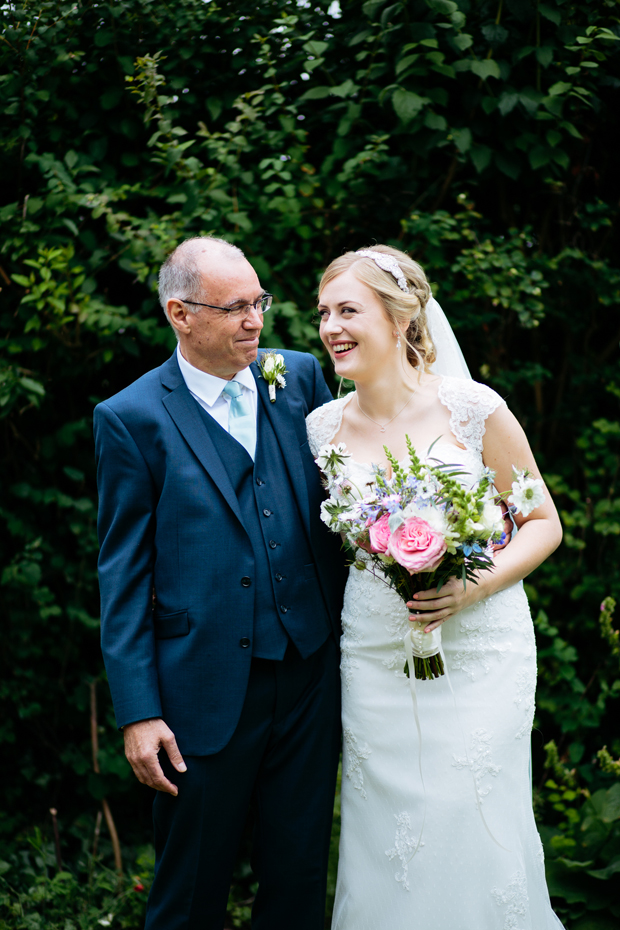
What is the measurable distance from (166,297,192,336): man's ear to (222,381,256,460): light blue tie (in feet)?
0.73

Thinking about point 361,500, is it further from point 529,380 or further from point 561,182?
point 561,182

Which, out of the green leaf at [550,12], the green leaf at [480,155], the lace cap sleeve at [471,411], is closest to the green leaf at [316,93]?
the green leaf at [480,155]

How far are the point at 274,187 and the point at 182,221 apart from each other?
0.44 meters

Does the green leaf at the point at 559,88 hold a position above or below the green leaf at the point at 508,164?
above

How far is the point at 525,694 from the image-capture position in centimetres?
245

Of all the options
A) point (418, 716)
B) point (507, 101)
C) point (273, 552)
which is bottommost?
point (418, 716)

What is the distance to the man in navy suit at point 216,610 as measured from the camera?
2299mm

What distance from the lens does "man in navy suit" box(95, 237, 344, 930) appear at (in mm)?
2299

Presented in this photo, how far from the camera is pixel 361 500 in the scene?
221 cm

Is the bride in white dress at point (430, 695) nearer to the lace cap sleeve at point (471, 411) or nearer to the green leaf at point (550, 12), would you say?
the lace cap sleeve at point (471, 411)

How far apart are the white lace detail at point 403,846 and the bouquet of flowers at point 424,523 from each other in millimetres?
512

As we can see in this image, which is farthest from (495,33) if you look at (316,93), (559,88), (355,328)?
(355,328)

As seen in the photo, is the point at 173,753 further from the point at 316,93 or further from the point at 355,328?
the point at 316,93

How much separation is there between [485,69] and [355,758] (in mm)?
2837
